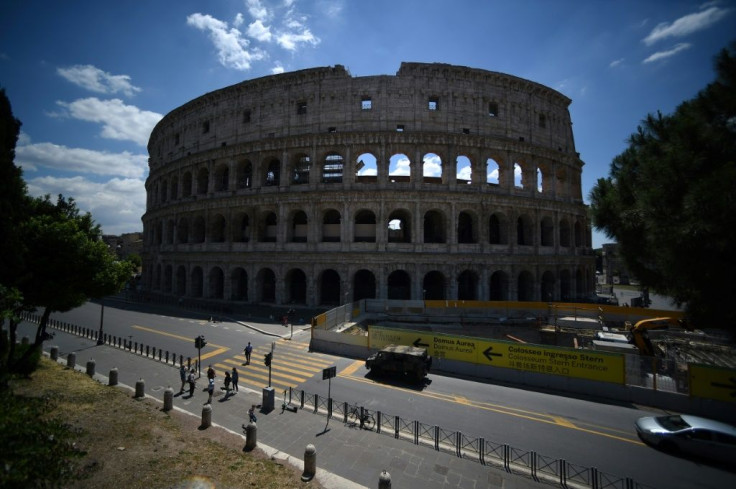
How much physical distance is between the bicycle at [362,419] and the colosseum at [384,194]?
18078mm

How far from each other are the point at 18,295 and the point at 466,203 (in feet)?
98.0

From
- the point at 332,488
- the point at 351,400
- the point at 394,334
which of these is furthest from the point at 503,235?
the point at 332,488

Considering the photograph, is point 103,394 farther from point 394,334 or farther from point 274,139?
point 274,139

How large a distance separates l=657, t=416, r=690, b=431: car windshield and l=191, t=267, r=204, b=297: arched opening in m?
40.0

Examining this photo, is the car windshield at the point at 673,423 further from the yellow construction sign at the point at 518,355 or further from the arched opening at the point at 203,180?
the arched opening at the point at 203,180

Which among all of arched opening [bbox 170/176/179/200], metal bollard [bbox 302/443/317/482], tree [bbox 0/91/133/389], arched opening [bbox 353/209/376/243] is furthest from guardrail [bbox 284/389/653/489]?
arched opening [bbox 170/176/179/200]

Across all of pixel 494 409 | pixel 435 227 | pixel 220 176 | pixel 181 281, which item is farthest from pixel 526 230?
pixel 181 281

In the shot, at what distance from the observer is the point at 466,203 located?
30.9 metres

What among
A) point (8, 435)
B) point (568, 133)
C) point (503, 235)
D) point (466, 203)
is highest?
point (568, 133)

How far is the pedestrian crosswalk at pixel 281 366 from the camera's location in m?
15.8

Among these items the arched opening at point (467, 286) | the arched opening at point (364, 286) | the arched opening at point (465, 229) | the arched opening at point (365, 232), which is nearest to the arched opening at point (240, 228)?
the arched opening at point (365, 232)

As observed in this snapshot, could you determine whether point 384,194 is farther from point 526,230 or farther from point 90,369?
point 90,369

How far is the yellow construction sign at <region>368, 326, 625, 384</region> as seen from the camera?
14492mm

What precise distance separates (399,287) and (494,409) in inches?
809
